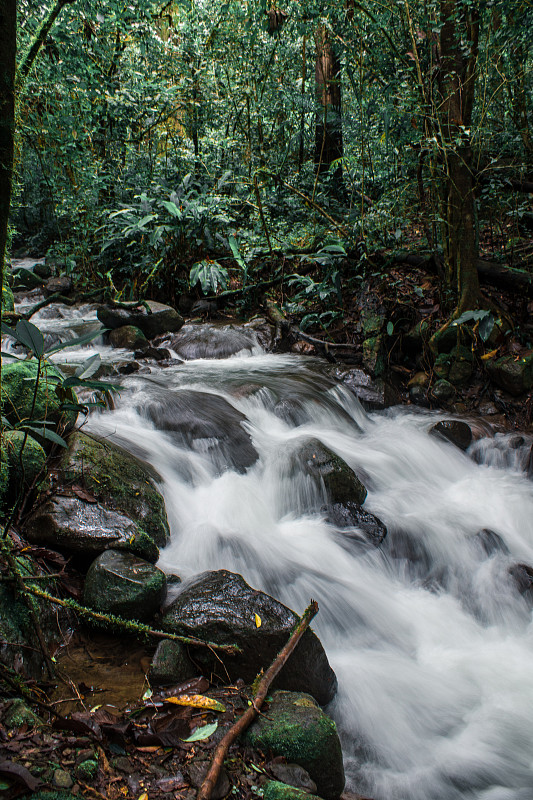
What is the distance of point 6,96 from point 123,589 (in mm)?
2039

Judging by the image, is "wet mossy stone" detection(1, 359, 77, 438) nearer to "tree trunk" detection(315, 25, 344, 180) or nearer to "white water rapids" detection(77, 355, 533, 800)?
"white water rapids" detection(77, 355, 533, 800)

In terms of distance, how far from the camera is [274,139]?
40.2ft

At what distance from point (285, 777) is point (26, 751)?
0.87 m

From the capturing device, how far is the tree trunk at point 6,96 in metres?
1.54

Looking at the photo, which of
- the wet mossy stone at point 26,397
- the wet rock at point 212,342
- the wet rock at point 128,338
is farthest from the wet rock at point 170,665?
the wet rock at point 128,338

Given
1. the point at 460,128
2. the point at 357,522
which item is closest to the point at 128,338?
the point at 357,522

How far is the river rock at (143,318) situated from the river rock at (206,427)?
2.89 m

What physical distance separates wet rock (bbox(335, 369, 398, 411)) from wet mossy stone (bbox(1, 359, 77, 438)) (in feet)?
12.8

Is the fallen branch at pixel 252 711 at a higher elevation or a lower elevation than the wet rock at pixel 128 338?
lower

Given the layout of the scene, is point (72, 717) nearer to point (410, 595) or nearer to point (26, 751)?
point (26, 751)

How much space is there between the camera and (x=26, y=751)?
1559 millimetres

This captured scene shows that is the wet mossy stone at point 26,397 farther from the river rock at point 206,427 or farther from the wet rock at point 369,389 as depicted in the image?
the wet rock at point 369,389

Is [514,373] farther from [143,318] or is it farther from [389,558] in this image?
[143,318]

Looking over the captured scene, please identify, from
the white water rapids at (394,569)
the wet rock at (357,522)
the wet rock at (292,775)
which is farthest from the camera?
the wet rock at (357,522)
